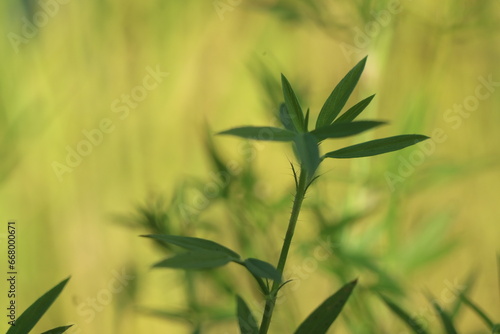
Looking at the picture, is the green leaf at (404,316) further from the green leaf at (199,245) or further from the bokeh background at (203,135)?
the bokeh background at (203,135)

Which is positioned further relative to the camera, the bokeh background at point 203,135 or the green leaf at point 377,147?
the bokeh background at point 203,135

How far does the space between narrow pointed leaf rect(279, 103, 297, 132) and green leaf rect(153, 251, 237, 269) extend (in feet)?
0.13

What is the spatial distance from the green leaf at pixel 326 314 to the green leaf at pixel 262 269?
0.03 metres

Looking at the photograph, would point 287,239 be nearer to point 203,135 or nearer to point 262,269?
point 262,269

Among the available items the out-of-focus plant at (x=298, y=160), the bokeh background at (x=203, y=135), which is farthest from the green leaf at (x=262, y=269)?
the bokeh background at (x=203, y=135)

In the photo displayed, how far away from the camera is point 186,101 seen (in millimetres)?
899

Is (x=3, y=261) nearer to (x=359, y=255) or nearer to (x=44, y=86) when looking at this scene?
(x=44, y=86)

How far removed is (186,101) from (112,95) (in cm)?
10

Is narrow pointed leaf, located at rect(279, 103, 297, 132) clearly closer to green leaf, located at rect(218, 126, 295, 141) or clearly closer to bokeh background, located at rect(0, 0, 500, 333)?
green leaf, located at rect(218, 126, 295, 141)

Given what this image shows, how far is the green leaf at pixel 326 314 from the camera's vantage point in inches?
7.9

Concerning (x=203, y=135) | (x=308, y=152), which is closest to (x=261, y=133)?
(x=308, y=152)

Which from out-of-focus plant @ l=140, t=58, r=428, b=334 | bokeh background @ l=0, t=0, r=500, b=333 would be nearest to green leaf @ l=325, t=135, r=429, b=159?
out-of-focus plant @ l=140, t=58, r=428, b=334

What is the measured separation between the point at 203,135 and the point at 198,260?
2.12 feet

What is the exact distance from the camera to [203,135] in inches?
32.3
